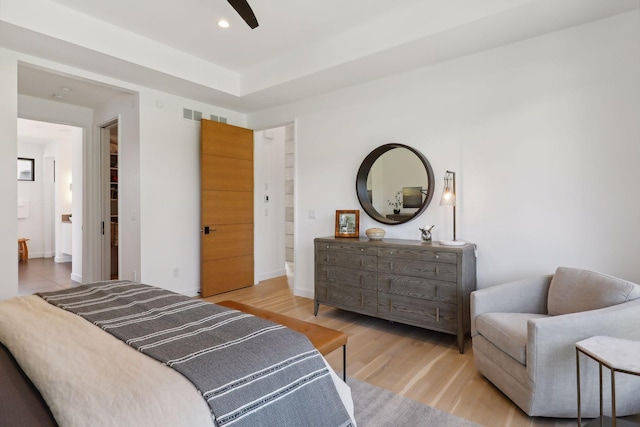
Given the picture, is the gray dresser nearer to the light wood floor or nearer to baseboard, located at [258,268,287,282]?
the light wood floor

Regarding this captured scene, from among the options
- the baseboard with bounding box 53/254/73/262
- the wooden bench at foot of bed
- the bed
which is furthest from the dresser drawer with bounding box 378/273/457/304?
the baseboard with bounding box 53/254/73/262

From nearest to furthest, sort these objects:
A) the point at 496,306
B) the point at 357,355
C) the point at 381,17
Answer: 1. the point at 496,306
2. the point at 357,355
3. the point at 381,17

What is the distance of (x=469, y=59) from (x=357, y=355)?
275 cm

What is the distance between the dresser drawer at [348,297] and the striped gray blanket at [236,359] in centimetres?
182

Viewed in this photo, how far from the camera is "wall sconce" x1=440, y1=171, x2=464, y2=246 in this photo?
2.96 meters

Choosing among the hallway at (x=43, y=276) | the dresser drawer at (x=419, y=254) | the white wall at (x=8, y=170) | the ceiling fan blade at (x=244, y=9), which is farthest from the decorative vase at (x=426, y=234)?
the hallway at (x=43, y=276)

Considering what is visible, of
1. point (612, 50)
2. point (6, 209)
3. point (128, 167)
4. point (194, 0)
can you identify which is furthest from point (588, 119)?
point (6, 209)

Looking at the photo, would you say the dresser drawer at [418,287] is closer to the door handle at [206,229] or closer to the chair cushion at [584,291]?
the chair cushion at [584,291]

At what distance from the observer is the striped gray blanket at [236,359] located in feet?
3.58

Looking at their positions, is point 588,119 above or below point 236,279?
above

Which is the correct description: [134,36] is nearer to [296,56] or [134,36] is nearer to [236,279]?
[296,56]

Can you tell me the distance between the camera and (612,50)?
2527 millimetres

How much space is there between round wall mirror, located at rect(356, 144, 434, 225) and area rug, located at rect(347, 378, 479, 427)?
1.81 m

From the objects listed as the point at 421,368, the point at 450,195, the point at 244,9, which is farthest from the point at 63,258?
the point at 450,195
